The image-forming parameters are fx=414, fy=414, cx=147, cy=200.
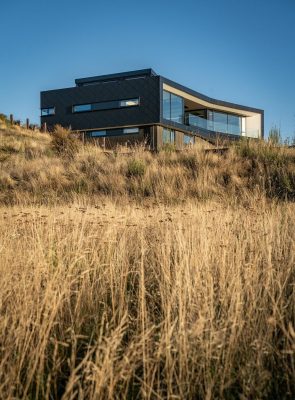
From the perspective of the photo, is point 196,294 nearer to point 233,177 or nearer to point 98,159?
point 233,177

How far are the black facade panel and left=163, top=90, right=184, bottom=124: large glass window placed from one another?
49.2 inches

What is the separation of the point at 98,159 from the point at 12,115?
2039cm

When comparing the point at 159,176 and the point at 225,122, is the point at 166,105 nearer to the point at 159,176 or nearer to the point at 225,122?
the point at 225,122

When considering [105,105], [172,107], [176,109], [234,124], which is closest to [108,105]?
[105,105]

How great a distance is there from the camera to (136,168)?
12.5 meters

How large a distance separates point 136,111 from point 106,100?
3.03m

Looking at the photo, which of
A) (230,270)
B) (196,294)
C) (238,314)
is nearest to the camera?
(238,314)

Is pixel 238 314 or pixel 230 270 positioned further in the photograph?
pixel 230 270

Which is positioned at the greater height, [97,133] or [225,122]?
[225,122]

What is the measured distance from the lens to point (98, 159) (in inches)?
559

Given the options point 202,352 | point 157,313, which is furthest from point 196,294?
point 202,352

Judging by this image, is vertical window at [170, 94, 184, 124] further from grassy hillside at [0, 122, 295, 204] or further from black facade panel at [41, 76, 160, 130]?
grassy hillside at [0, 122, 295, 204]

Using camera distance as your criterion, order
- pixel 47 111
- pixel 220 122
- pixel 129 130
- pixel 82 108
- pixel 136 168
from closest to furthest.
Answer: pixel 136 168
pixel 129 130
pixel 82 108
pixel 47 111
pixel 220 122

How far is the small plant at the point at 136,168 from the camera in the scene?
12398 mm
